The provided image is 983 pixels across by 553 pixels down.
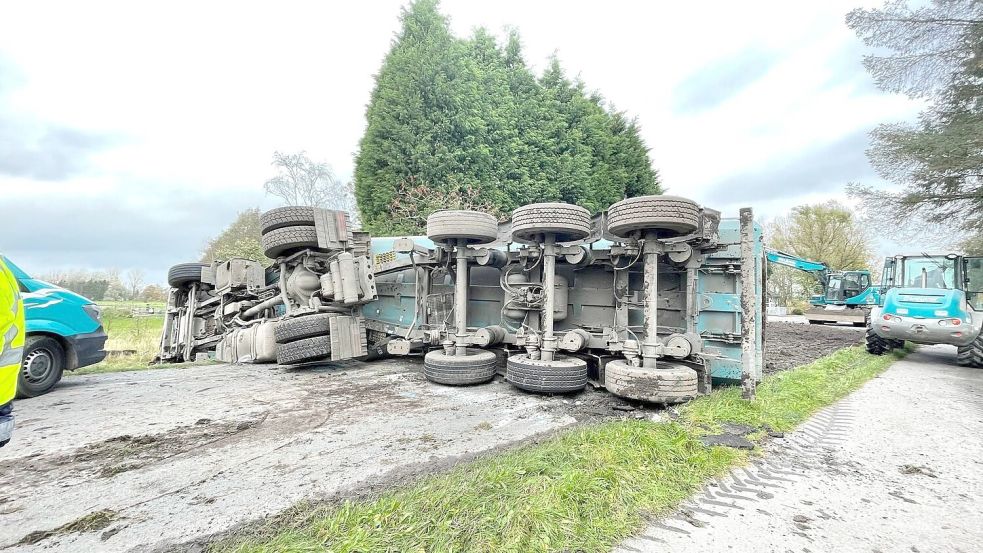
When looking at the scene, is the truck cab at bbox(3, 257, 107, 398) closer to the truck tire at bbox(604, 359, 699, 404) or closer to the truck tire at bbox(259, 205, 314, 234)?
the truck tire at bbox(259, 205, 314, 234)

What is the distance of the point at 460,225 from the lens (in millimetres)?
4180

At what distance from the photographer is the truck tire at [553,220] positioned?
3715 mm

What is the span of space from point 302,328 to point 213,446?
255cm

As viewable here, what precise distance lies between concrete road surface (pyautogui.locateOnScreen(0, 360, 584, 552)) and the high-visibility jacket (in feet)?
2.41

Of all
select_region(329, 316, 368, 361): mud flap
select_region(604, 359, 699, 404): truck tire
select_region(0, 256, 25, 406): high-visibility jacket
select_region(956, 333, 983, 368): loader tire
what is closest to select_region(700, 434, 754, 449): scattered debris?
select_region(604, 359, 699, 404): truck tire

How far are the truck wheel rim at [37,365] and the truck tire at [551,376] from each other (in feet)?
14.4

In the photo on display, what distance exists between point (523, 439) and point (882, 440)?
276cm

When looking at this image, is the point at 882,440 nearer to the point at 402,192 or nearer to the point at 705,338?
the point at 705,338

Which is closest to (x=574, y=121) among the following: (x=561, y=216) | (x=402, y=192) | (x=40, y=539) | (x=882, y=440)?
(x=402, y=192)

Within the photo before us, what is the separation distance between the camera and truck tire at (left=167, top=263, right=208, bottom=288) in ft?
23.0

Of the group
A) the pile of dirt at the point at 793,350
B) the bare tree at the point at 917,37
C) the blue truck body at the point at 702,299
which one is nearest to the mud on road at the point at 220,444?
the blue truck body at the point at 702,299

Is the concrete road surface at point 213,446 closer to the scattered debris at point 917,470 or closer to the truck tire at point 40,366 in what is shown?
the truck tire at point 40,366

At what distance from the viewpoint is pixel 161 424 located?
2.90m

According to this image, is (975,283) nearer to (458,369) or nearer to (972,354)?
(972,354)
